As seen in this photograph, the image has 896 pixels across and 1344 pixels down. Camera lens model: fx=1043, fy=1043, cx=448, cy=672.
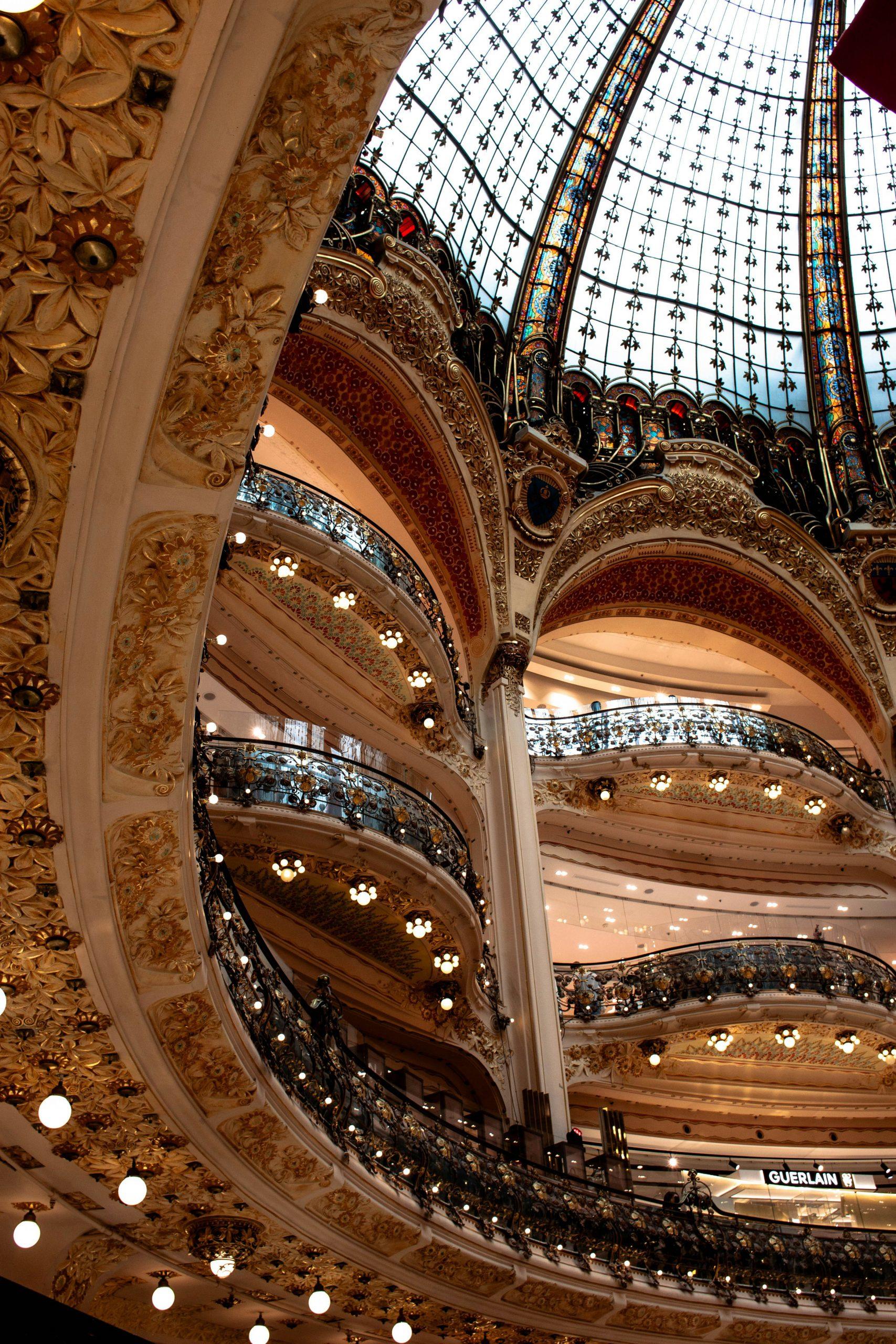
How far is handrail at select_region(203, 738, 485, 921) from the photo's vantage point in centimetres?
1073

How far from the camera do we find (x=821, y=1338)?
11.5 metres

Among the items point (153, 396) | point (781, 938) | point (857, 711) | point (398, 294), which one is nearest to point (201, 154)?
point (153, 396)

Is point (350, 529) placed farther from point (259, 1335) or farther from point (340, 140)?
point (340, 140)

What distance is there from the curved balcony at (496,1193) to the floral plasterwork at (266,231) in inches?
116

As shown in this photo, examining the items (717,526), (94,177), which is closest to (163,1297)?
(94,177)

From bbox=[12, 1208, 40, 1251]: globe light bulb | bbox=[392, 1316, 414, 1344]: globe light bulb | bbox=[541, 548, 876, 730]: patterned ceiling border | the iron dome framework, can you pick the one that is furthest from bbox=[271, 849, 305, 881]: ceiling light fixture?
bbox=[541, 548, 876, 730]: patterned ceiling border

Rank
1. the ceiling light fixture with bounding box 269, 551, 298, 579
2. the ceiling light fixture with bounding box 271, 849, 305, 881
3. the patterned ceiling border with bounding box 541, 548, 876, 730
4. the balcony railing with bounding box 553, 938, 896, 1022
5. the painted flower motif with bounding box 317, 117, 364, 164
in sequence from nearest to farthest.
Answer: the painted flower motif with bounding box 317, 117, 364, 164
the ceiling light fixture with bounding box 271, 849, 305, 881
the ceiling light fixture with bounding box 269, 551, 298, 579
the balcony railing with bounding box 553, 938, 896, 1022
the patterned ceiling border with bounding box 541, 548, 876, 730

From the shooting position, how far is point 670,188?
65.8 ft

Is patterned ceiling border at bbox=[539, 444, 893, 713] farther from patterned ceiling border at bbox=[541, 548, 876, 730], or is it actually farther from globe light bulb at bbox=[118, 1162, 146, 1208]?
globe light bulb at bbox=[118, 1162, 146, 1208]

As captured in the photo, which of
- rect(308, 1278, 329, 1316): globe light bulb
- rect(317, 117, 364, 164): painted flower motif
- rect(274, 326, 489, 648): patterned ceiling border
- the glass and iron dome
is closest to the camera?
rect(317, 117, 364, 164): painted flower motif

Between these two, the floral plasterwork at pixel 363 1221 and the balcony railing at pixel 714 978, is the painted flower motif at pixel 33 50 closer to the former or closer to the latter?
the floral plasterwork at pixel 363 1221

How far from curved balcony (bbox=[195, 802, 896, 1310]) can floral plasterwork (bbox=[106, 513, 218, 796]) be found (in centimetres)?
145

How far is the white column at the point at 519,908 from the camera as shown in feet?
41.5

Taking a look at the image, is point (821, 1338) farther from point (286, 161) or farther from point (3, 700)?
point (286, 161)
